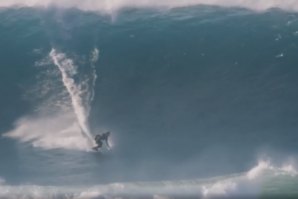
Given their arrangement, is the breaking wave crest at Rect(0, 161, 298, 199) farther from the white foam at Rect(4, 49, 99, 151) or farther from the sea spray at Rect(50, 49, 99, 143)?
the sea spray at Rect(50, 49, 99, 143)

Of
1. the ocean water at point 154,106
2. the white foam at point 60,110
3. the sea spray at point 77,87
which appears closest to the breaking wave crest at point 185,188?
the ocean water at point 154,106

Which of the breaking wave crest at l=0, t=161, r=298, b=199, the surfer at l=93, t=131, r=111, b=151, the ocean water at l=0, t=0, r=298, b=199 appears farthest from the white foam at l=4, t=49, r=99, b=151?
the breaking wave crest at l=0, t=161, r=298, b=199

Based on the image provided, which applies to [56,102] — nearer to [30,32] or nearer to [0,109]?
[0,109]

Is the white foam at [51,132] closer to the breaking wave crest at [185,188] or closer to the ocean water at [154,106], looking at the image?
the ocean water at [154,106]

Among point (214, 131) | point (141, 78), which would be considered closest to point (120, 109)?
point (141, 78)

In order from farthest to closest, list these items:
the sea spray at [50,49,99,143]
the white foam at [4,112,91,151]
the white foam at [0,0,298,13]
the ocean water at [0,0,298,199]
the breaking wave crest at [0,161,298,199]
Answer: the white foam at [0,0,298,13] < the sea spray at [50,49,99,143] < the white foam at [4,112,91,151] < the ocean water at [0,0,298,199] < the breaking wave crest at [0,161,298,199]
